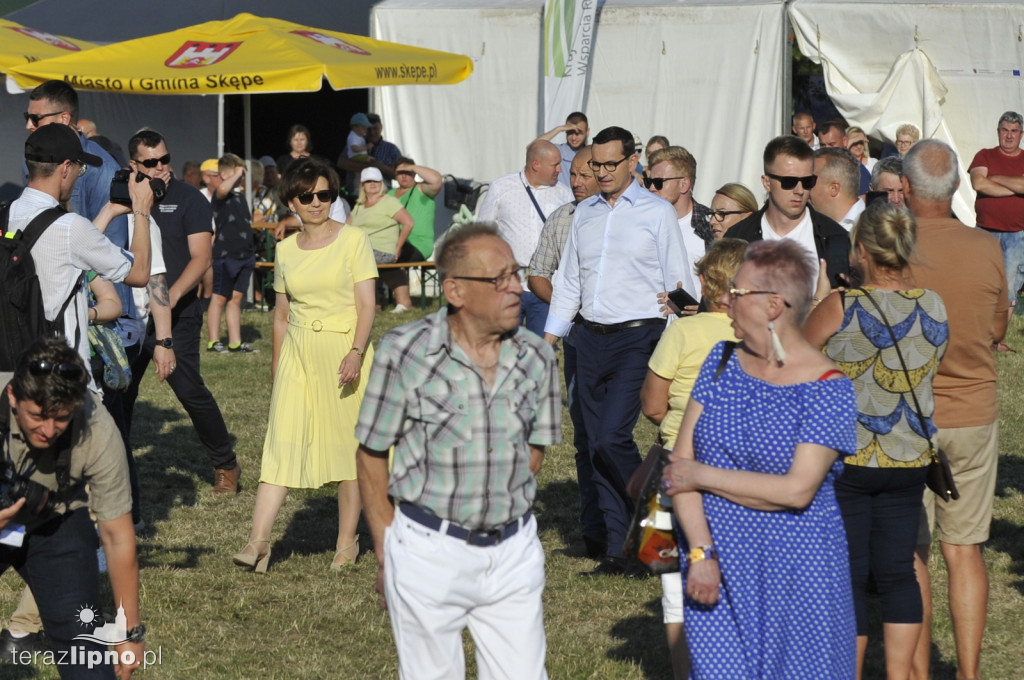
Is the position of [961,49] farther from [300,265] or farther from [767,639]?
[767,639]

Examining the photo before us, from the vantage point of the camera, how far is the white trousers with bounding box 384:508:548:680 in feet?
11.7

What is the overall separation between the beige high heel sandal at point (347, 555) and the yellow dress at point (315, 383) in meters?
0.39

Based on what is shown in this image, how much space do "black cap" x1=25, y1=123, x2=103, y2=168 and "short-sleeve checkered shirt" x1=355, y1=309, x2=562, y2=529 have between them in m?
2.00

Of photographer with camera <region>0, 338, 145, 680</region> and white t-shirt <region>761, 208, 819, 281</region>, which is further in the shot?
white t-shirt <region>761, 208, 819, 281</region>

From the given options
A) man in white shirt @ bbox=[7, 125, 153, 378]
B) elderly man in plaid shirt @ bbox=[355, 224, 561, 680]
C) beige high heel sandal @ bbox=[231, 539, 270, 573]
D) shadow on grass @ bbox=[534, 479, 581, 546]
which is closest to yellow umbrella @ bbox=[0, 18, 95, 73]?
shadow on grass @ bbox=[534, 479, 581, 546]

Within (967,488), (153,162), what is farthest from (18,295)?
(967,488)

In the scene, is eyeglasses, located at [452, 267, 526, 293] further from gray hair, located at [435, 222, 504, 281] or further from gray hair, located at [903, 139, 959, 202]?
gray hair, located at [903, 139, 959, 202]

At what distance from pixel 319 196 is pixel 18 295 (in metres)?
1.94

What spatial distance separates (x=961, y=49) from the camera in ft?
48.9

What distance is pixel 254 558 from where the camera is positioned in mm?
6625

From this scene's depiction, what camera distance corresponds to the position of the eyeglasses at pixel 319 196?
21.1 ft

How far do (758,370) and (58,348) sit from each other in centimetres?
195

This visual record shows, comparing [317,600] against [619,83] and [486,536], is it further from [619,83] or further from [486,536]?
[619,83]

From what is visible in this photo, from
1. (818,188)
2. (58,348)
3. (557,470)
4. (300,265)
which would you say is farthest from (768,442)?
(557,470)
